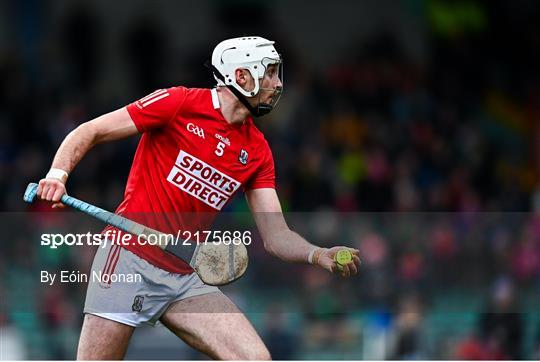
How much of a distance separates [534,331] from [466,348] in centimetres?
53

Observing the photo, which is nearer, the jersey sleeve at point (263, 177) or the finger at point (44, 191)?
the finger at point (44, 191)

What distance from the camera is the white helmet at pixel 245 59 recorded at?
5.91 meters

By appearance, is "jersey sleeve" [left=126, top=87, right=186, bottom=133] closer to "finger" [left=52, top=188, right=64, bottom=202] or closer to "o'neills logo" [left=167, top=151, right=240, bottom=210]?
"o'neills logo" [left=167, top=151, right=240, bottom=210]

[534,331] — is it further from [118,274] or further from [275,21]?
[275,21]

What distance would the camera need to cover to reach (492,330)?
9344 mm

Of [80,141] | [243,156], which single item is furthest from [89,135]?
[243,156]

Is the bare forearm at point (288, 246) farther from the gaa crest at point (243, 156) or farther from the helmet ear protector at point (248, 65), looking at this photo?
the helmet ear protector at point (248, 65)

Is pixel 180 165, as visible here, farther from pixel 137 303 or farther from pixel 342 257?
pixel 342 257

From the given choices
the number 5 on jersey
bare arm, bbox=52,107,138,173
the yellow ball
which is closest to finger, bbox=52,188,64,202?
bare arm, bbox=52,107,138,173

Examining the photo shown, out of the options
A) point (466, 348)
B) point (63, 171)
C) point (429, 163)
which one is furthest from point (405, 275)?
point (63, 171)

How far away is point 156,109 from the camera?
5.82 m

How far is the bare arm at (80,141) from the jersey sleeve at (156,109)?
0.03 m

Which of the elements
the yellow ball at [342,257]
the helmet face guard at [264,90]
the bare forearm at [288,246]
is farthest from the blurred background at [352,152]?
the yellow ball at [342,257]

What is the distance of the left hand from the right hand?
44.3 inches
